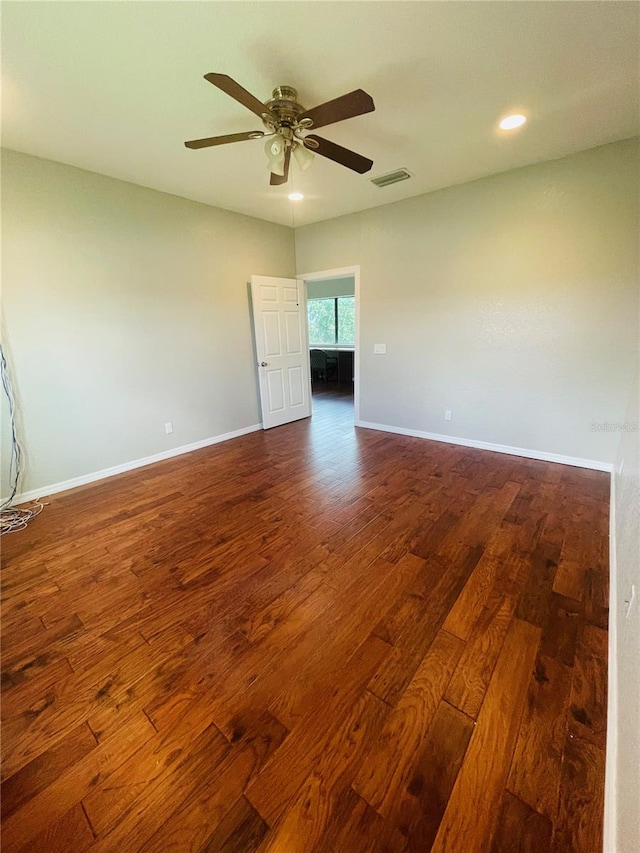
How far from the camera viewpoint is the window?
8188 millimetres

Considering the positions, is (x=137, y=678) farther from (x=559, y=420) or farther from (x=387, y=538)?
(x=559, y=420)

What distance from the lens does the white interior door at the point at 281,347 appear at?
440cm

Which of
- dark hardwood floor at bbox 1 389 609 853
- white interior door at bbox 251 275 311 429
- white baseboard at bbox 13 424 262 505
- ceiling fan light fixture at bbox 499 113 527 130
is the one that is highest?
ceiling fan light fixture at bbox 499 113 527 130

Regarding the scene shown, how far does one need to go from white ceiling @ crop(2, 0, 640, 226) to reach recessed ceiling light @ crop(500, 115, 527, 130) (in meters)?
0.06

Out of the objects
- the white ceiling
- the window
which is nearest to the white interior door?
the white ceiling

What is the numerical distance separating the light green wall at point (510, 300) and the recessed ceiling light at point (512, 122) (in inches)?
31.6

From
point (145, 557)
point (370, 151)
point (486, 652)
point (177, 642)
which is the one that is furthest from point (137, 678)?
point (370, 151)

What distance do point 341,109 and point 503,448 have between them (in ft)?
10.8

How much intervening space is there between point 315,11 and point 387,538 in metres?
2.78

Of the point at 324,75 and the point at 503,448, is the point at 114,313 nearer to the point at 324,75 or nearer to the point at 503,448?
the point at 324,75

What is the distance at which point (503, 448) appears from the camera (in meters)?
3.63

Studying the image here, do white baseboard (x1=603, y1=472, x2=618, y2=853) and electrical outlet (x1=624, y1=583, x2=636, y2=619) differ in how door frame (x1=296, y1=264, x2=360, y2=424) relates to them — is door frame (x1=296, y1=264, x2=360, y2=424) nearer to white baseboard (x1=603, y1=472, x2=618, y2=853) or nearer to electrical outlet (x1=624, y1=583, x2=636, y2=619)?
white baseboard (x1=603, y1=472, x2=618, y2=853)

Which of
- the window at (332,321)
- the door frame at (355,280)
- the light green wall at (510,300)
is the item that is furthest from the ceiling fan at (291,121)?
the window at (332,321)

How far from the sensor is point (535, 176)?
9.75 ft
